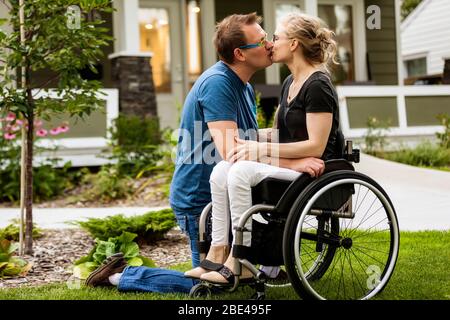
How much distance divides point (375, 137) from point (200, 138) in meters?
7.41

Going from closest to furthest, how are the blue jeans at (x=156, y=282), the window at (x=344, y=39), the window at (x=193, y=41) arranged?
1. the blue jeans at (x=156, y=282)
2. the window at (x=193, y=41)
3. the window at (x=344, y=39)

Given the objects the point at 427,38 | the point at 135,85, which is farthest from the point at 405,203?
the point at 427,38

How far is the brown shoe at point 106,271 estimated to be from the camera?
383 centimetres

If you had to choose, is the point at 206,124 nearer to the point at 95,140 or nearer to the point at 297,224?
the point at 297,224

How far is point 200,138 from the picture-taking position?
3.69 metres

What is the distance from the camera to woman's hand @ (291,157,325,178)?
127 inches

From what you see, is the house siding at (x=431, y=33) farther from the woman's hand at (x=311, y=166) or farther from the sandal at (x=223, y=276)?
the sandal at (x=223, y=276)

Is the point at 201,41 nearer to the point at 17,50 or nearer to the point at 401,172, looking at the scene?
the point at 401,172

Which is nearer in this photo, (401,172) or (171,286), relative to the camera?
(171,286)

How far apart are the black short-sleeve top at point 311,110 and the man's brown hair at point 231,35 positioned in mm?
346

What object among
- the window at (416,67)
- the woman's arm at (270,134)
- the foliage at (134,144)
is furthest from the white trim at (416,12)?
the woman's arm at (270,134)
